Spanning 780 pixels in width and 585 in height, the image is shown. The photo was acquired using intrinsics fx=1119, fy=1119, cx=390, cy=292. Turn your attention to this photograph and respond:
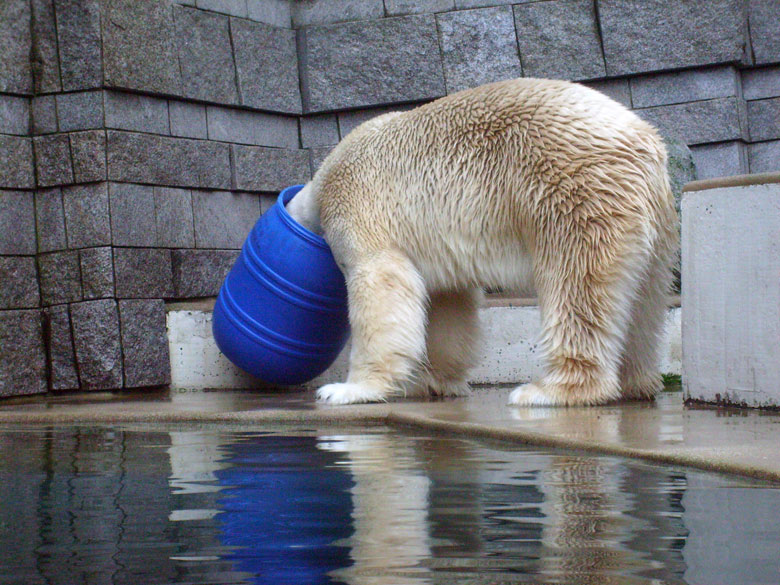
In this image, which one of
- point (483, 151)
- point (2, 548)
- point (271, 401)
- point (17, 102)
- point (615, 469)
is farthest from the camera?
point (17, 102)

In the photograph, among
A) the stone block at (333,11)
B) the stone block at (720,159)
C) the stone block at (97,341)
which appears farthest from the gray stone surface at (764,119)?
the stone block at (97,341)

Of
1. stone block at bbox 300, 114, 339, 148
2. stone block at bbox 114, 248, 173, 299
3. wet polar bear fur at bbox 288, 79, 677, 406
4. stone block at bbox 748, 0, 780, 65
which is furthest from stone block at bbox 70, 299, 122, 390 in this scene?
stone block at bbox 748, 0, 780, 65

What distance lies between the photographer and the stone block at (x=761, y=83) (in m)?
7.16

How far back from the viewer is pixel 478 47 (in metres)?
7.29

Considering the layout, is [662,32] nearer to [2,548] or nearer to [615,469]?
[615,469]

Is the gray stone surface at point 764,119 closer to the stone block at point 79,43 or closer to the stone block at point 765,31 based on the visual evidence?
the stone block at point 765,31

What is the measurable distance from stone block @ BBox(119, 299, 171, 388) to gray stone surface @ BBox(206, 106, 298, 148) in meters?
1.22

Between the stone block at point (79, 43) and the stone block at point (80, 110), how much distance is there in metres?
0.05

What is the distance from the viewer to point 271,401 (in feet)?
18.1

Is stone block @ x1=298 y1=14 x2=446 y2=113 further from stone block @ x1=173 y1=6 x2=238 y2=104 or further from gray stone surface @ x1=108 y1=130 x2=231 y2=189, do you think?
gray stone surface @ x1=108 y1=130 x2=231 y2=189

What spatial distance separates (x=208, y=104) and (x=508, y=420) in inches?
148

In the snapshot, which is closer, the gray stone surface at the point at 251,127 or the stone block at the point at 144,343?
the stone block at the point at 144,343

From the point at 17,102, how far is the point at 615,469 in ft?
15.3

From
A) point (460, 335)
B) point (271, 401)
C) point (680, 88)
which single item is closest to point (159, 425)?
point (271, 401)
